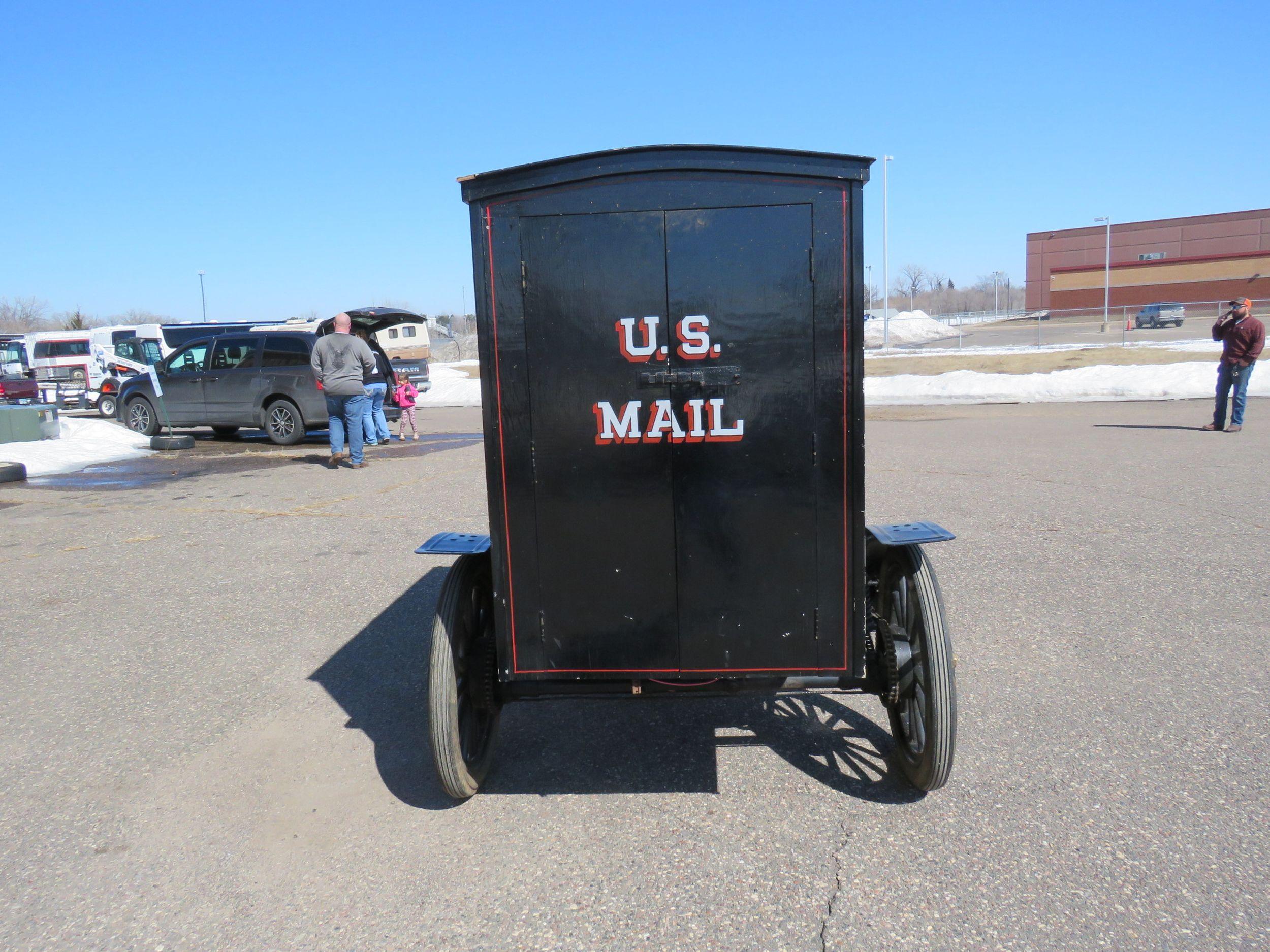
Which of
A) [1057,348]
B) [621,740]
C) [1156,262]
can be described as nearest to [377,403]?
[621,740]

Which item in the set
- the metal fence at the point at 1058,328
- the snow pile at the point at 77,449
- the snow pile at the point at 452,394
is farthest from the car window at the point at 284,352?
the metal fence at the point at 1058,328

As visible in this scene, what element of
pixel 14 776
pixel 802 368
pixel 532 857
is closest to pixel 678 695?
pixel 532 857

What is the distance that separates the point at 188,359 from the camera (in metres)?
15.5

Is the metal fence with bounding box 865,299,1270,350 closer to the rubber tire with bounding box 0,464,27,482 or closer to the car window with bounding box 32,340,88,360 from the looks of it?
the rubber tire with bounding box 0,464,27,482

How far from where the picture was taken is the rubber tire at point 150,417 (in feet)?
52.5

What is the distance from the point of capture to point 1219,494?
8.20 meters

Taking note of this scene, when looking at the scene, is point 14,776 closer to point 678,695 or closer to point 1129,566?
point 678,695

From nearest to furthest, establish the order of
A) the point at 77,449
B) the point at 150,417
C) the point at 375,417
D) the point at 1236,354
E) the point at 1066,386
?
the point at 1236,354
the point at 77,449
the point at 375,417
the point at 150,417
the point at 1066,386

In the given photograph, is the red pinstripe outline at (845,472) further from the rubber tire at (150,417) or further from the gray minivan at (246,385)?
the rubber tire at (150,417)

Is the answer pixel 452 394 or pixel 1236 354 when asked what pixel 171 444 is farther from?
pixel 1236 354

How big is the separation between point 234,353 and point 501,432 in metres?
13.5

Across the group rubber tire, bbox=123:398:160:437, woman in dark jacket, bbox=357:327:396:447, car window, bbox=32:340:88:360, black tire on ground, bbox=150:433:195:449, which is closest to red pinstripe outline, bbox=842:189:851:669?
woman in dark jacket, bbox=357:327:396:447

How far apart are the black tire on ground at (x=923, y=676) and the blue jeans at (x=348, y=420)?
8.69 metres

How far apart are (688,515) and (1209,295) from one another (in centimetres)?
7369
